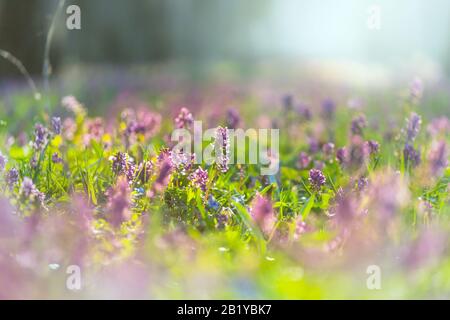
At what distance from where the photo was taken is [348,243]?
8.36 ft

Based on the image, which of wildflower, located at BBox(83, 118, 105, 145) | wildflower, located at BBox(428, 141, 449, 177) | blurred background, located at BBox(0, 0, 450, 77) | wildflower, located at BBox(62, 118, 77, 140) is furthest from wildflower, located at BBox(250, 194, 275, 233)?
blurred background, located at BBox(0, 0, 450, 77)

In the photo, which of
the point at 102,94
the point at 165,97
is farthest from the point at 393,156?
the point at 102,94

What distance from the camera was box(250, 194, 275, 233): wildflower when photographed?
102 inches

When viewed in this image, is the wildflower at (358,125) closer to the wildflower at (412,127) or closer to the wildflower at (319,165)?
the wildflower at (319,165)

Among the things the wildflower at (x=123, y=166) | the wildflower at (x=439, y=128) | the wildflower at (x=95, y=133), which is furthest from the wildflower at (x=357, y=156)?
the wildflower at (x=95, y=133)

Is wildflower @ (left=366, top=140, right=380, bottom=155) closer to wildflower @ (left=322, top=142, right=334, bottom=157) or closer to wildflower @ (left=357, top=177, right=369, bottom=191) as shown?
wildflower @ (left=357, top=177, right=369, bottom=191)

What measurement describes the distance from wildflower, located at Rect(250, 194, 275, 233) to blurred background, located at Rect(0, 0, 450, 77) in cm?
684

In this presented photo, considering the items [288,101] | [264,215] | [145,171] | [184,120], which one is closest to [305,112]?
[288,101]

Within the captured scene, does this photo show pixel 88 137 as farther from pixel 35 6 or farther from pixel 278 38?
pixel 278 38

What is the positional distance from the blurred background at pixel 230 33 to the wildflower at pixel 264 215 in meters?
6.84

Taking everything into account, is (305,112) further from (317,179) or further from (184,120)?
(317,179)

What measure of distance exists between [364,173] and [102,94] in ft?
18.9

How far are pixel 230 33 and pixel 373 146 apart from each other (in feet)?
57.7

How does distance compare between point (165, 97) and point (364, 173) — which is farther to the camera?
point (165, 97)
